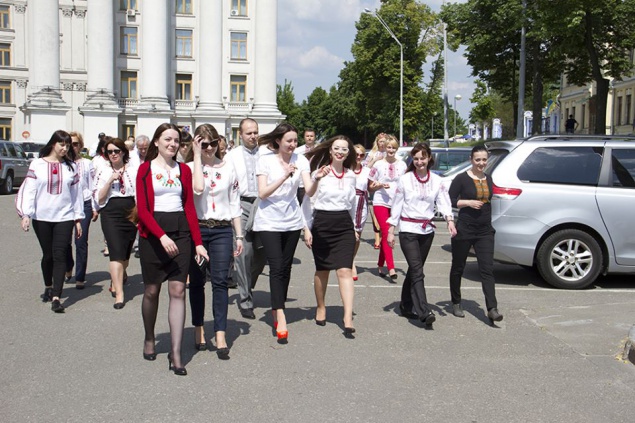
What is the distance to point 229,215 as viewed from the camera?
23.2 ft

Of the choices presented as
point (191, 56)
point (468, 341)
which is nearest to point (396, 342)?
point (468, 341)

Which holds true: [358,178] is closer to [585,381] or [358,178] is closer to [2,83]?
[585,381]

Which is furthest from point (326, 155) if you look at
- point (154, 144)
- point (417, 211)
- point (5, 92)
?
point (5, 92)

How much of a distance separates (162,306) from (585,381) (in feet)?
16.0

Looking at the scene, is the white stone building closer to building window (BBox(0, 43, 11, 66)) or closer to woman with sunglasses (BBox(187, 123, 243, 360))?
building window (BBox(0, 43, 11, 66))

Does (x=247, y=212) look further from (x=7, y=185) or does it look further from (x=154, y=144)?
(x=7, y=185)

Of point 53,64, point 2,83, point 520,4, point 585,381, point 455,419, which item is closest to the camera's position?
point 455,419

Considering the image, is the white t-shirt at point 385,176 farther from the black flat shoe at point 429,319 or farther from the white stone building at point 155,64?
the white stone building at point 155,64

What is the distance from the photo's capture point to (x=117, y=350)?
697 centimetres

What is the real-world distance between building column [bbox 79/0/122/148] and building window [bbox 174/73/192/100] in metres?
6.93

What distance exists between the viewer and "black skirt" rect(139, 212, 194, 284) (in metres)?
6.41

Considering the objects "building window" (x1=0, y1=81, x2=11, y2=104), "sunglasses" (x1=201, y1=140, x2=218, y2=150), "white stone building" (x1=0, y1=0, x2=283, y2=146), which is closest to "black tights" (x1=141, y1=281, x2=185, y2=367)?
"sunglasses" (x1=201, y1=140, x2=218, y2=150)

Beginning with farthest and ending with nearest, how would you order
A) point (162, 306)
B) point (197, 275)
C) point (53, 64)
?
1. point (53, 64)
2. point (162, 306)
3. point (197, 275)

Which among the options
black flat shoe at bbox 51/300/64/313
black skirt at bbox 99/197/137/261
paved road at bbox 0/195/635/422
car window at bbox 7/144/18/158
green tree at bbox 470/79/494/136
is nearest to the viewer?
paved road at bbox 0/195/635/422
